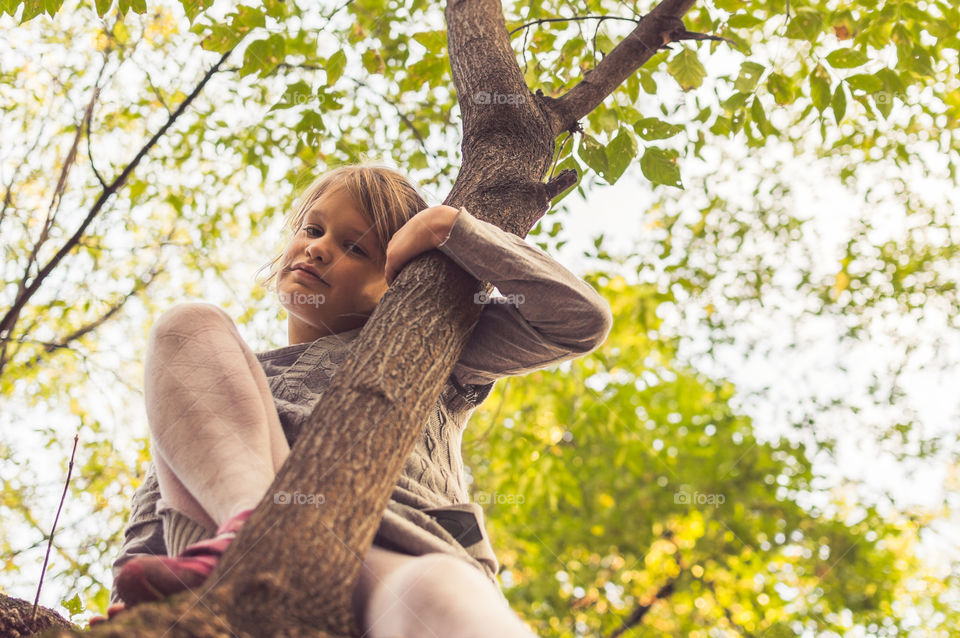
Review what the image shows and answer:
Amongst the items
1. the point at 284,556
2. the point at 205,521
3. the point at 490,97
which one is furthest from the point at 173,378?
the point at 490,97

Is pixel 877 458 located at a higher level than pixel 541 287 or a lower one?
higher

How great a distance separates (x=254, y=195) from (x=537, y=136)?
13.7ft

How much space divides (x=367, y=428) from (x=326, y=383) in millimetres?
671

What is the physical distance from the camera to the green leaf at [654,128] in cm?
247

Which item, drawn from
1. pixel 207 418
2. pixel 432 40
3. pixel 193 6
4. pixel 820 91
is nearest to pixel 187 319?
pixel 207 418

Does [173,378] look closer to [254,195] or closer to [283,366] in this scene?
[283,366]

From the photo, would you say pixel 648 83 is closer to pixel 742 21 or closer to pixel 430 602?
pixel 742 21

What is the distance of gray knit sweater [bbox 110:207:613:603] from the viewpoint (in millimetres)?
1405

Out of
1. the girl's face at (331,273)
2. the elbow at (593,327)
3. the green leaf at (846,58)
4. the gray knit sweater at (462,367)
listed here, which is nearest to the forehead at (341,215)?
the girl's face at (331,273)

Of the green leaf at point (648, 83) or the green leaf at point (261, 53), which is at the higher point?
the green leaf at point (648, 83)

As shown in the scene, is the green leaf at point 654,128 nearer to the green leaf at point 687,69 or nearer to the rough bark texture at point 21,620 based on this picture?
the green leaf at point 687,69

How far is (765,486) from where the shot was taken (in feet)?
35.0
